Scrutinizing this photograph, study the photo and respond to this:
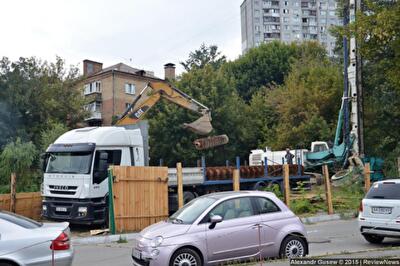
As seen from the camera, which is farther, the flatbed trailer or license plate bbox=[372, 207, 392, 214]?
the flatbed trailer

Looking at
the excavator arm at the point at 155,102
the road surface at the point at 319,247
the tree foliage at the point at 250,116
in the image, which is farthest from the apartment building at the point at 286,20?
the road surface at the point at 319,247

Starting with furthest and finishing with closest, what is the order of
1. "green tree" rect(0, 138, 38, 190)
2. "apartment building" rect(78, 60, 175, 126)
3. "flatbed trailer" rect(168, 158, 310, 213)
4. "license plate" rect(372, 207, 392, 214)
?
"apartment building" rect(78, 60, 175, 126) → "green tree" rect(0, 138, 38, 190) → "flatbed trailer" rect(168, 158, 310, 213) → "license plate" rect(372, 207, 392, 214)

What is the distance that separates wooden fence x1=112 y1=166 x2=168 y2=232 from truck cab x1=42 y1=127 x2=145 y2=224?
1029 mm

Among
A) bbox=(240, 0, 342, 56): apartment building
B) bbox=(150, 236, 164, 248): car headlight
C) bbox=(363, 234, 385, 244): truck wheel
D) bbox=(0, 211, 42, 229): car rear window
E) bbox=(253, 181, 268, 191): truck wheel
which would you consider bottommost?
bbox=(363, 234, 385, 244): truck wheel

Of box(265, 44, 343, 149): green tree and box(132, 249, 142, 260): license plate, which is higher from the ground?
box(265, 44, 343, 149): green tree

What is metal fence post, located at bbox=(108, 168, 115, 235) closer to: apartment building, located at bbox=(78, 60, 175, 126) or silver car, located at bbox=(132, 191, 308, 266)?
silver car, located at bbox=(132, 191, 308, 266)

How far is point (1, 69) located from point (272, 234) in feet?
93.7

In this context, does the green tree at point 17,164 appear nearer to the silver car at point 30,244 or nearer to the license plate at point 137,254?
the license plate at point 137,254

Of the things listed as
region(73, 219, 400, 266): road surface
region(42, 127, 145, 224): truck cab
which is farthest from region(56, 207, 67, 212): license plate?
region(73, 219, 400, 266): road surface

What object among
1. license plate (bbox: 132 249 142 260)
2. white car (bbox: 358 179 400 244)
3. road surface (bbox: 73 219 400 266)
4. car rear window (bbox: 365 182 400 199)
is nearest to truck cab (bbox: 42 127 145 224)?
road surface (bbox: 73 219 400 266)

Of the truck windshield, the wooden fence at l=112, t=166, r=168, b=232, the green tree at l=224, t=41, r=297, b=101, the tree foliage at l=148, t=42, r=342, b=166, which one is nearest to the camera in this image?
the wooden fence at l=112, t=166, r=168, b=232

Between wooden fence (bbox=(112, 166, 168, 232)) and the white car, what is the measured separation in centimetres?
659

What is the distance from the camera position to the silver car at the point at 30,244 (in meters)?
7.24

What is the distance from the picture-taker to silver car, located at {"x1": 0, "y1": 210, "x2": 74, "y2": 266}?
7242mm
